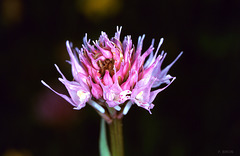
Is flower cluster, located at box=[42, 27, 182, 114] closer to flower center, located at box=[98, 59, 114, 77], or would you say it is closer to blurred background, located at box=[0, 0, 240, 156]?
flower center, located at box=[98, 59, 114, 77]

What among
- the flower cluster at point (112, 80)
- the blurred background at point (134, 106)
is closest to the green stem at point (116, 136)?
the flower cluster at point (112, 80)

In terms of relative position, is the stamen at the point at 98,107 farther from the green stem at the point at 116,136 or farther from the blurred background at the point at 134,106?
the blurred background at the point at 134,106

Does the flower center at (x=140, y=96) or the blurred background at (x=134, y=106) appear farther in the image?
the blurred background at (x=134, y=106)

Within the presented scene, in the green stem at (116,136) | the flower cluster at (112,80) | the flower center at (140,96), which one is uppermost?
the flower cluster at (112,80)

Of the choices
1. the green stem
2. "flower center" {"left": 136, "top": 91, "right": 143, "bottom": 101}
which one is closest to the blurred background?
the green stem

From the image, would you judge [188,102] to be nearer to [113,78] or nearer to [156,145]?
[156,145]

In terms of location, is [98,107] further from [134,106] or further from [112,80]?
[134,106]
